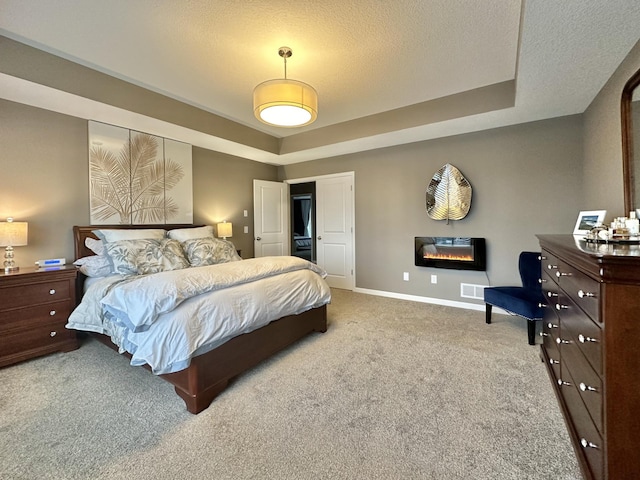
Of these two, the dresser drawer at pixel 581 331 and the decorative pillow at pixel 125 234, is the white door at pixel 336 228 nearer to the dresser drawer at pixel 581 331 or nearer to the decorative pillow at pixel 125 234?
the decorative pillow at pixel 125 234

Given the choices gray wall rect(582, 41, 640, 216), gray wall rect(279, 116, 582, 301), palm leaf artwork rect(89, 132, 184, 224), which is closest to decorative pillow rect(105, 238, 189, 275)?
palm leaf artwork rect(89, 132, 184, 224)

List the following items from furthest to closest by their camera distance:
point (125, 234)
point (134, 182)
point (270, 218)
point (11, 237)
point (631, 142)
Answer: point (270, 218), point (134, 182), point (125, 234), point (11, 237), point (631, 142)

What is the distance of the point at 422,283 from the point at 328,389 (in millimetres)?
2686

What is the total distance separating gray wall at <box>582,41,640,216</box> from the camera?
2.14 meters

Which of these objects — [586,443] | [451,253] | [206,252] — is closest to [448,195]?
[451,253]

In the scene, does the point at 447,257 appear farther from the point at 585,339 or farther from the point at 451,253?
the point at 585,339

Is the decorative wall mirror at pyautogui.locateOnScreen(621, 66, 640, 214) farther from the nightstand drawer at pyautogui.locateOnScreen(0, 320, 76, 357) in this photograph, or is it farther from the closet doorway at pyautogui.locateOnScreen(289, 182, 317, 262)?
the nightstand drawer at pyautogui.locateOnScreen(0, 320, 76, 357)

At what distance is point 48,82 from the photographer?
2.45 metres

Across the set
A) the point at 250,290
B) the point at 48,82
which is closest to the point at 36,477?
the point at 250,290

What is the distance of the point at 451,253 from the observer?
3.94 metres

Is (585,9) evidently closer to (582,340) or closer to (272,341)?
(582,340)

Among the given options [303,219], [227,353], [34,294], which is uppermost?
[303,219]

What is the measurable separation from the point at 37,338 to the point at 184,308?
1.85 meters

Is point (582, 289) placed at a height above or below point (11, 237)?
below
